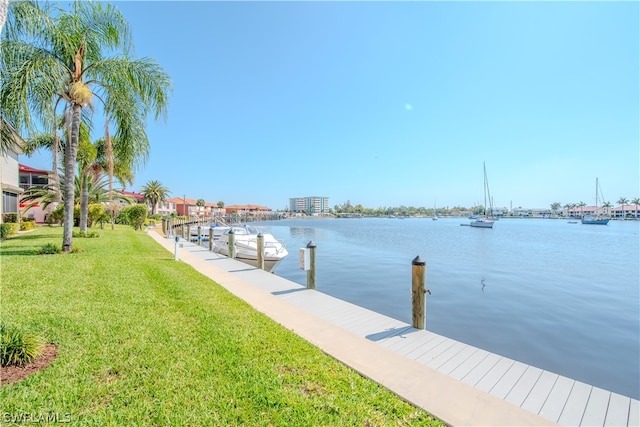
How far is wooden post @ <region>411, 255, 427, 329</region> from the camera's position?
600cm

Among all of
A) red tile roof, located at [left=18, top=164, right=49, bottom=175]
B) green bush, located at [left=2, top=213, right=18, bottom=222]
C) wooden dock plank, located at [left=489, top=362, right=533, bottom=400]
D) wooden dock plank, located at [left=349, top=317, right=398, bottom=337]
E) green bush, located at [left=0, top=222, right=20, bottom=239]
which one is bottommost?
wooden dock plank, located at [left=489, top=362, right=533, bottom=400]

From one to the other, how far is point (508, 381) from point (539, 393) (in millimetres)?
347

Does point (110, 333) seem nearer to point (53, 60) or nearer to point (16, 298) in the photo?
point (16, 298)

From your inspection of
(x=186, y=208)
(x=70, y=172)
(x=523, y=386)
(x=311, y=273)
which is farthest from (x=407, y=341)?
(x=186, y=208)

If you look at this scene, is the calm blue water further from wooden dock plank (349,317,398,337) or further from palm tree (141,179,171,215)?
palm tree (141,179,171,215)

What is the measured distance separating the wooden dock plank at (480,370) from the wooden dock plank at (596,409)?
3.53ft

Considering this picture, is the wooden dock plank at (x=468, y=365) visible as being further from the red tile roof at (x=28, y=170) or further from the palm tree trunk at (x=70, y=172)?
the red tile roof at (x=28, y=170)

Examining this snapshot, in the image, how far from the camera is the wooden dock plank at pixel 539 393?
3.62 meters

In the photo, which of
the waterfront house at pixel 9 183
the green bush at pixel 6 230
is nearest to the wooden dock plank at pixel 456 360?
the green bush at pixel 6 230

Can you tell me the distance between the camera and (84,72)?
35.6 ft

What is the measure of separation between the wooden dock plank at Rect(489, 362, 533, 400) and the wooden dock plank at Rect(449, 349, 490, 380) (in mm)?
383

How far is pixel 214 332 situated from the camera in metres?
4.98

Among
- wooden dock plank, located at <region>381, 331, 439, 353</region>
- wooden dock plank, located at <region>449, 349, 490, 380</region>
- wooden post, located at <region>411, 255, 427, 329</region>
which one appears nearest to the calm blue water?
wooden post, located at <region>411, 255, 427, 329</region>

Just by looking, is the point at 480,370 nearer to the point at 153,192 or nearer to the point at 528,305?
the point at 528,305
